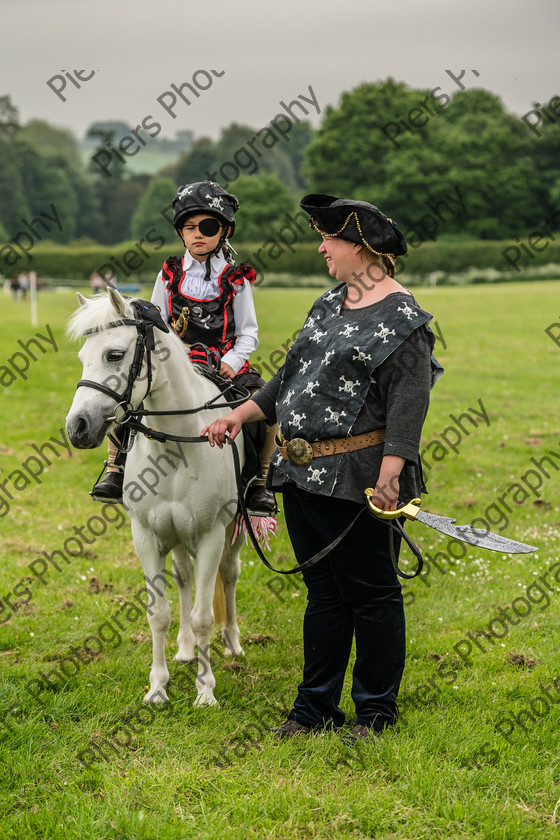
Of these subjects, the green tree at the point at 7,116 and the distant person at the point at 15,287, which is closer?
the distant person at the point at 15,287

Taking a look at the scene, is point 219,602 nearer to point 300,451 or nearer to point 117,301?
point 300,451

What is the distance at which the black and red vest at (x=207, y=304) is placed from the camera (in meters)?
5.28

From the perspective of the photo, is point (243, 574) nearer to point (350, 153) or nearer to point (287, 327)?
point (287, 327)

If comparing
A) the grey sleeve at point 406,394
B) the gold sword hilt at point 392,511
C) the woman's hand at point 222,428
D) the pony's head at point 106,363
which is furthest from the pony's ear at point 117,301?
the gold sword hilt at point 392,511

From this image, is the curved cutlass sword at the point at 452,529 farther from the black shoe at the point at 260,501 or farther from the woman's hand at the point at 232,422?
the black shoe at the point at 260,501

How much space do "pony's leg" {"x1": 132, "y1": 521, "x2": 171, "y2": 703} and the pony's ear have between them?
1390 millimetres

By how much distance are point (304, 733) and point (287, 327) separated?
19225 mm

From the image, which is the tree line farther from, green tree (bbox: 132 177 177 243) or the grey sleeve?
the grey sleeve

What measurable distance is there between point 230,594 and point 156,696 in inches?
41.6

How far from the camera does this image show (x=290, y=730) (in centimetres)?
436

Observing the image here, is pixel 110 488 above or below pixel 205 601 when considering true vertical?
above

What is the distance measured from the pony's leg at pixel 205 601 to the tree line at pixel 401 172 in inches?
1972

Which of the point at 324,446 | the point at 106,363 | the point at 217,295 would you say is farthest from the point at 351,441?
the point at 217,295

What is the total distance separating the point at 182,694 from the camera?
16.4ft
